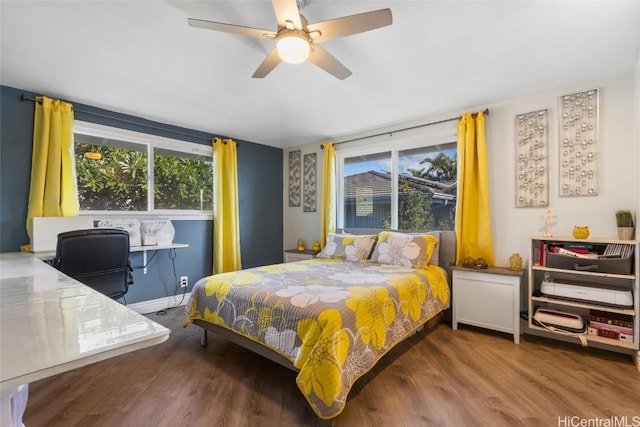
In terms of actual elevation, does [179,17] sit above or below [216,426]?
above

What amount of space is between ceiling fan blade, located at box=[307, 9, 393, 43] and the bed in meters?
1.56

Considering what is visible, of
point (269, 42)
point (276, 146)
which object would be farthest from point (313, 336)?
point (276, 146)

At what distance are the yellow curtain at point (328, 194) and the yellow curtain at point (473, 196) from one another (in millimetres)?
1721

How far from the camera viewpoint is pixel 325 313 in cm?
164

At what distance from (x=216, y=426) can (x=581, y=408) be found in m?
2.07

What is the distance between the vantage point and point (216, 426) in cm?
156

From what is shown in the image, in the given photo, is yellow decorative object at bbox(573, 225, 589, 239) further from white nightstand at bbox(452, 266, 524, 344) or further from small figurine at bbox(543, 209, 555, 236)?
white nightstand at bbox(452, 266, 524, 344)

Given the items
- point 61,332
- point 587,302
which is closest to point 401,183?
point 587,302

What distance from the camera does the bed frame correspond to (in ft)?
6.15

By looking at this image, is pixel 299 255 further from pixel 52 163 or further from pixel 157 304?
pixel 52 163

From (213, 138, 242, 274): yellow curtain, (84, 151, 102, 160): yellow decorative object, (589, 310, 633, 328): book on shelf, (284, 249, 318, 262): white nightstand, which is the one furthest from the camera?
(284, 249, 318, 262): white nightstand

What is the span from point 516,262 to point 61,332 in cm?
324

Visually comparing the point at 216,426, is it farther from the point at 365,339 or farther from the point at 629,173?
the point at 629,173

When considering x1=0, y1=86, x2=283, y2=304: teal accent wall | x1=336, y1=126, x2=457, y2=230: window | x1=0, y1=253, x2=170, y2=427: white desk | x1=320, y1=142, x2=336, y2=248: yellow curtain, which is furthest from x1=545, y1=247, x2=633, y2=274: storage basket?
x1=0, y1=86, x2=283, y2=304: teal accent wall
